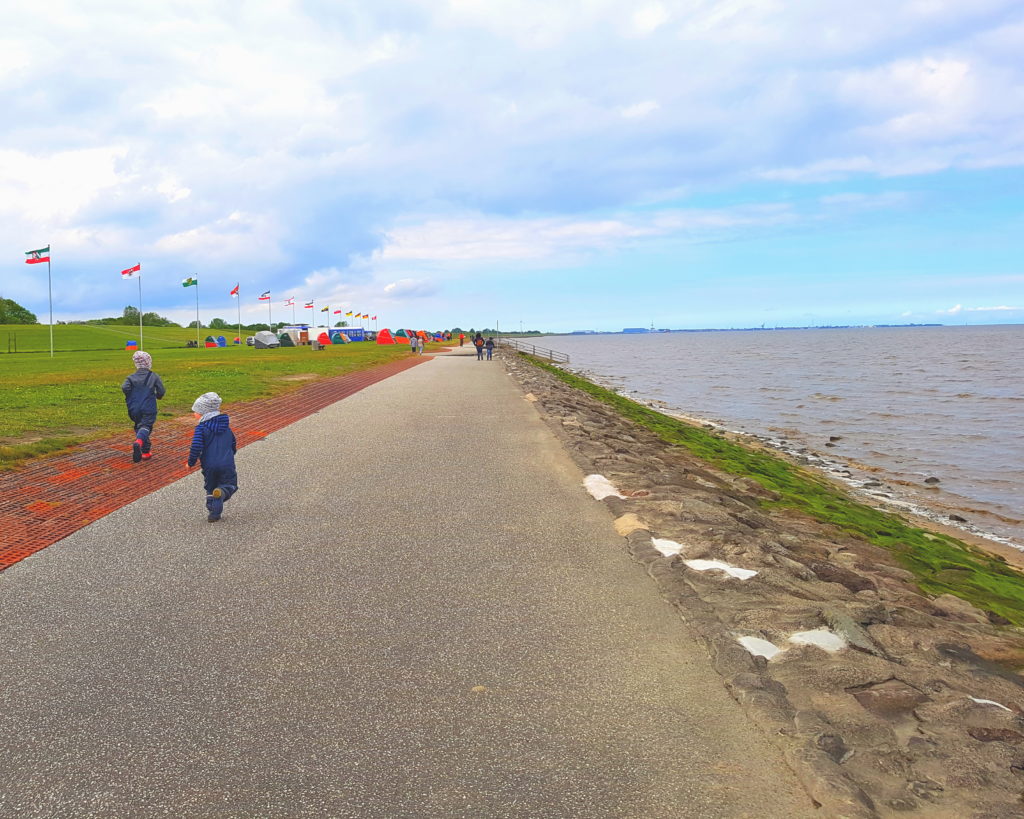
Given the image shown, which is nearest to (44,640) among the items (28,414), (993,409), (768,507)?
(768,507)

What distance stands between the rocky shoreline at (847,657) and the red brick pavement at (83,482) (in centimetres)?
535

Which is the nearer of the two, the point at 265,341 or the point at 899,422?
the point at 899,422

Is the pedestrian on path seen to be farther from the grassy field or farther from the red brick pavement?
the grassy field

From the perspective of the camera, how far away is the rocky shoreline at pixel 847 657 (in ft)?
9.64

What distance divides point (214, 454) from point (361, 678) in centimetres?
401

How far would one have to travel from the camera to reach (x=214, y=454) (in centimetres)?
699

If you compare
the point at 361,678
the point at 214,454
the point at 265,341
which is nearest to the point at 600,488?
the point at 214,454

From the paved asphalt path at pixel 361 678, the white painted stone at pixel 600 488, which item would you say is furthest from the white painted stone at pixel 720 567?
the white painted stone at pixel 600 488

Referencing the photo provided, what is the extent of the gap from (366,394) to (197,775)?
17.3 m

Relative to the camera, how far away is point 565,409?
16.9 metres

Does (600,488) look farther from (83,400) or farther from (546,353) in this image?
(546,353)

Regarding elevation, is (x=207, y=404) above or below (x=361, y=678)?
above

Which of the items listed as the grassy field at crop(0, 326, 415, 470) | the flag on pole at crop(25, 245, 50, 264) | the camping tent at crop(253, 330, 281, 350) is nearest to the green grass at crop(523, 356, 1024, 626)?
the grassy field at crop(0, 326, 415, 470)

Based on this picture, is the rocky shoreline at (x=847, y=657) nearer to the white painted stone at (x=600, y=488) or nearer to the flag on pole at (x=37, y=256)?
the white painted stone at (x=600, y=488)
